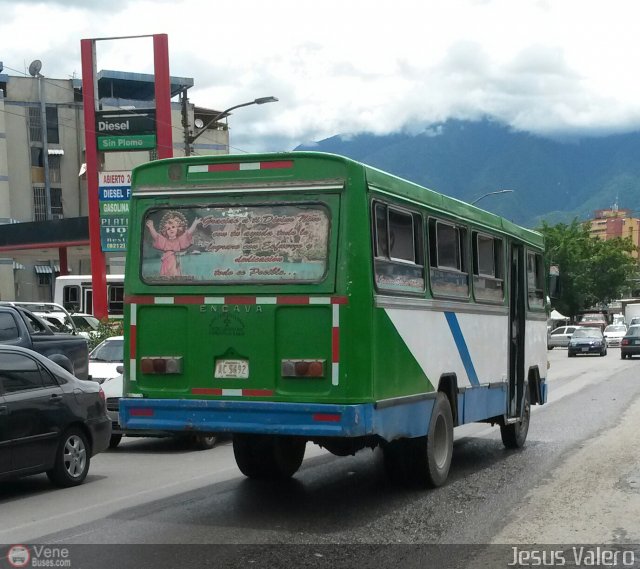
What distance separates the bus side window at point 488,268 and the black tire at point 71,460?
183 inches

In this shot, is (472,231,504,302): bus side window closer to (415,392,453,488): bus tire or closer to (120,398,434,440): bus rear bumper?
(415,392,453,488): bus tire

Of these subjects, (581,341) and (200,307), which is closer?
(200,307)

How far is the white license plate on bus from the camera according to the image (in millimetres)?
8289

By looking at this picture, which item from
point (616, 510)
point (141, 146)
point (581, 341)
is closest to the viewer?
point (616, 510)

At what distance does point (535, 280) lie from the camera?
1409 centimetres

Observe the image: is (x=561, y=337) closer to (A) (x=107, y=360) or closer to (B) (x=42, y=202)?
(B) (x=42, y=202)

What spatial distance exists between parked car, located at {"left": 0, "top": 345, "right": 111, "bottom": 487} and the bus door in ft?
17.3

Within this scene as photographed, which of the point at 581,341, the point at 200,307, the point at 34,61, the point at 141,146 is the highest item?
the point at 34,61

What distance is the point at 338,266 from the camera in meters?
8.05

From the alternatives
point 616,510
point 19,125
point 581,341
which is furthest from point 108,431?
point 19,125

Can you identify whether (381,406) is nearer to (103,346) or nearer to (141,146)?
(103,346)

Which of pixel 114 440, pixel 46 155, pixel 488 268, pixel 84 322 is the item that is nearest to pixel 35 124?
pixel 46 155

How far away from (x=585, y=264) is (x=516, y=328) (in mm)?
70548

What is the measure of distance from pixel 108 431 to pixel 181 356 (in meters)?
→ 3.06
